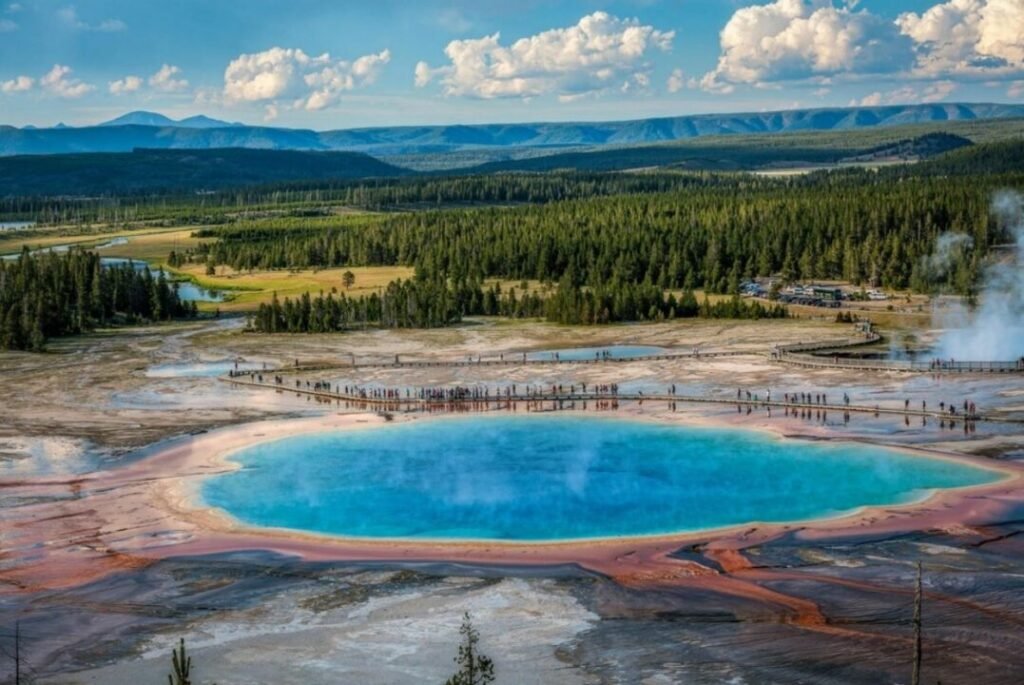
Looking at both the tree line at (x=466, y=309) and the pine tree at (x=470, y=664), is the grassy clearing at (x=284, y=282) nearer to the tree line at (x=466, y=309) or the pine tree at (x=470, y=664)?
the tree line at (x=466, y=309)

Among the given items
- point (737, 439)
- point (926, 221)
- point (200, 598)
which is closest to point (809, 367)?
point (737, 439)

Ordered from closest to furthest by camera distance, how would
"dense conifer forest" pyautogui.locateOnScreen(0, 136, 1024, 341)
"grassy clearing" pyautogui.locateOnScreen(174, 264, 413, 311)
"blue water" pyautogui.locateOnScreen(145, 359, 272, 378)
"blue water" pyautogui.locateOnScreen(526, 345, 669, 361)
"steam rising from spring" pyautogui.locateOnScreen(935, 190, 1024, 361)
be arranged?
1. "steam rising from spring" pyautogui.locateOnScreen(935, 190, 1024, 361)
2. "blue water" pyautogui.locateOnScreen(145, 359, 272, 378)
3. "blue water" pyautogui.locateOnScreen(526, 345, 669, 361)
4. "dense conifer forest" pyautogui.locateOnScreen(0, 136, 1024, 341)
5. "grassy clearing" pyautogui.locateOnScreen(174, 264, 413, 311)

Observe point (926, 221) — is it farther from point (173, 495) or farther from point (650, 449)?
point (173, 495)

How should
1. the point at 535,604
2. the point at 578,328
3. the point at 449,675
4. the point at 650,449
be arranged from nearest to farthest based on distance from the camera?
the point at 449,675
the point at 535,604
the point at 650,449
the point at 578,328

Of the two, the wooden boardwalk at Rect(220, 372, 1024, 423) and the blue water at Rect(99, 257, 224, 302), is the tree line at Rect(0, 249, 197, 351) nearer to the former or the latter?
the blue water at Rect(99, 257, 224, 302)

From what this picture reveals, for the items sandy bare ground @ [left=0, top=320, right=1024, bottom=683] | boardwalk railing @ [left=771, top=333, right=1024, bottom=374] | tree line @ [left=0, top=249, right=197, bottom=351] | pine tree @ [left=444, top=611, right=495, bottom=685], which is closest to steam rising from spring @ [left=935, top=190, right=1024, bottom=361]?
boardwalk railing @ [left=771, top=333, right=1024, bottom=374]

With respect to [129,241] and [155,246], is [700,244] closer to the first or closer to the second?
[155,246]
